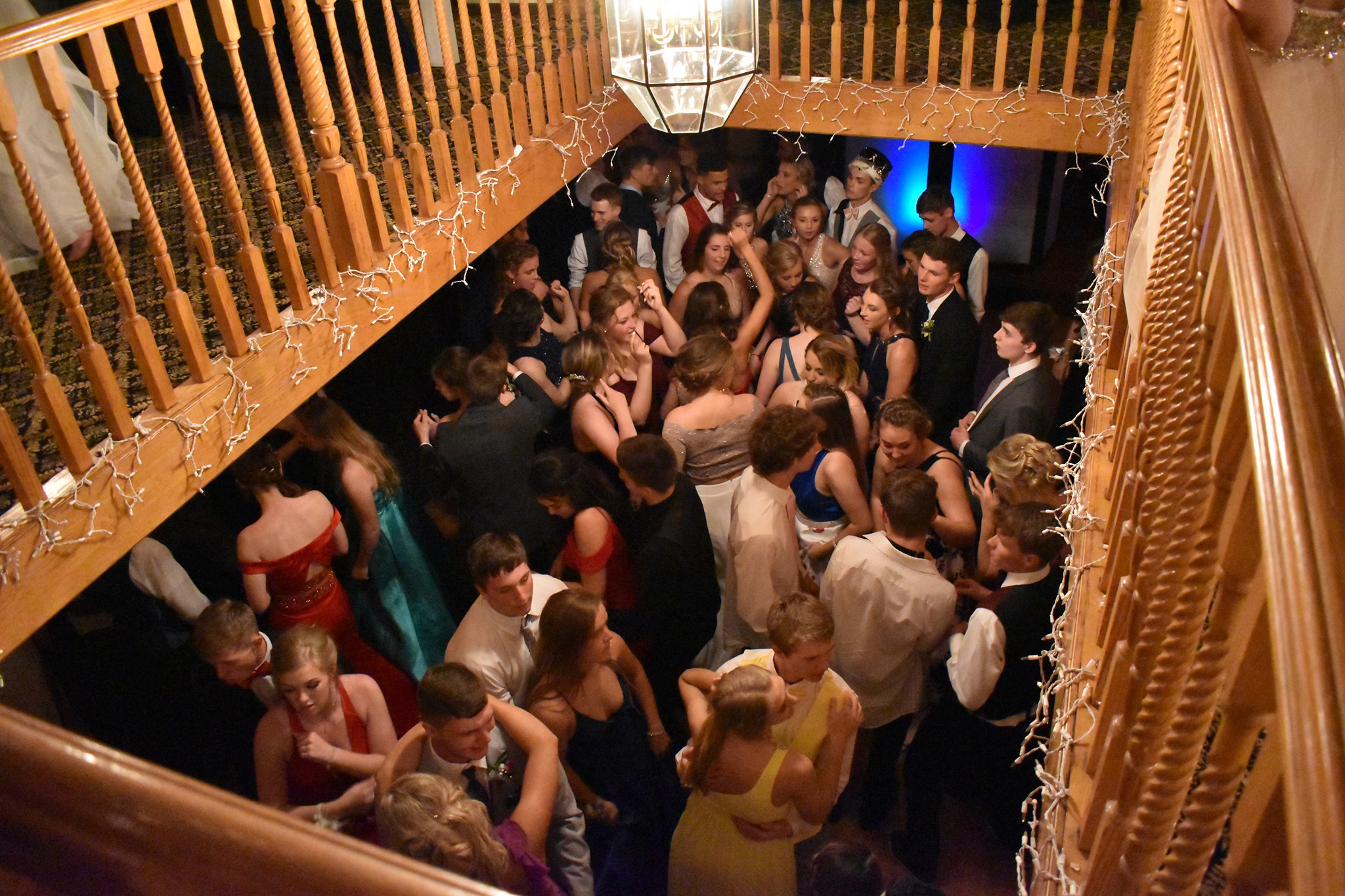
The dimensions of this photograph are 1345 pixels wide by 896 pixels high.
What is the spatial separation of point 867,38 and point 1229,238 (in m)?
4.56

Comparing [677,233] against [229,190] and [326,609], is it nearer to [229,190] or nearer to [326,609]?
[326,609]

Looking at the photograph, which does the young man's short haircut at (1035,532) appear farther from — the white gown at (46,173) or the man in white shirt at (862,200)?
the white gown at (46,173)

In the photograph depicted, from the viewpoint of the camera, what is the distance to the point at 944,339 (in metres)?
4.43

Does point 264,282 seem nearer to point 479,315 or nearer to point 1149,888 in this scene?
point 479,315

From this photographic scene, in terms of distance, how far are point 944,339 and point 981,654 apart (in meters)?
1.96

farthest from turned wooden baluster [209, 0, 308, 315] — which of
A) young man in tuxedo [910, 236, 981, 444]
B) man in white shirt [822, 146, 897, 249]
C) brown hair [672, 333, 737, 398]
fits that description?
man in white shirt [822, 146, 897, 249]

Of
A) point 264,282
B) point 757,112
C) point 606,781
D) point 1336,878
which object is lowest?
point 606,781

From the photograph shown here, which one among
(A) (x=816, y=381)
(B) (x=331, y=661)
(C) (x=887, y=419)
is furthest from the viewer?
(A) (x=816, y=381)

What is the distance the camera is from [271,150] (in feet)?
15.7

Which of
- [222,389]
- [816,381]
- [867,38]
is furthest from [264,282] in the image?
[867,38]

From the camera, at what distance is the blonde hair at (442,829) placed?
2170 millimetres

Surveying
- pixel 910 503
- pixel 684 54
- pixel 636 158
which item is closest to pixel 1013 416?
pixel 910 503

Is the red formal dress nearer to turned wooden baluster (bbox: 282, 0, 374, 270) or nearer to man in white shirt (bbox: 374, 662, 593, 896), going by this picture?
man in white shirt (bbox: 374, 662, 593, 896)

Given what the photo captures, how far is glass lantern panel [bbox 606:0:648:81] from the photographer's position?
3.17 metres
